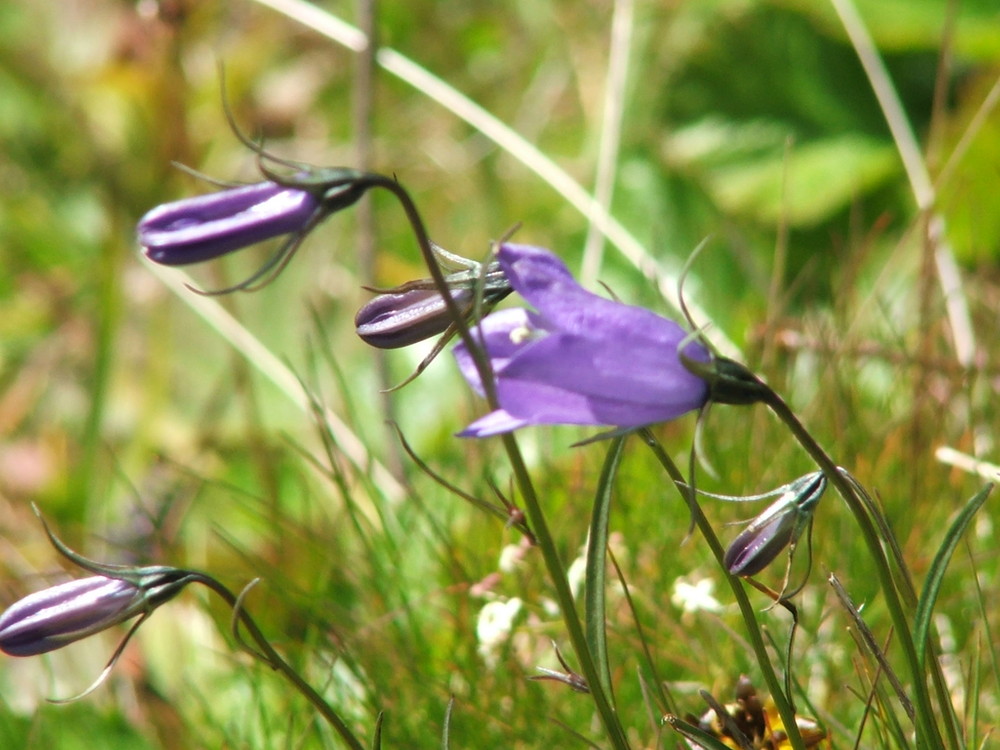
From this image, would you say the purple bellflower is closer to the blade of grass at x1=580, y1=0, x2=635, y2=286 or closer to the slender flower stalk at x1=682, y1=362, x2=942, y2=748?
the slender flower stalk at x1=682, y1=362, x2=942, y2=748

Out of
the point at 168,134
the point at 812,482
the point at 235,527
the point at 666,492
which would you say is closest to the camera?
the point at 812,482

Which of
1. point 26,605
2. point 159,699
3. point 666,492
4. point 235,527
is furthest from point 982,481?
point 235,527

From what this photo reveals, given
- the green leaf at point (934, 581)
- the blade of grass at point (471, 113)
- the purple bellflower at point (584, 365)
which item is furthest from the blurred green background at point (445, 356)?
the purple bellflower at point (584, 365)

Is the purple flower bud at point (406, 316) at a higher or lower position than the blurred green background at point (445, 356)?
higher

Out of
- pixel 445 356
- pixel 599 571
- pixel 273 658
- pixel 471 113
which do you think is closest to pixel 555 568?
pixel 599 571

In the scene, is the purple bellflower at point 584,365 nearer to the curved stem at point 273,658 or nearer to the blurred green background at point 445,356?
the curved stem at point 273,658

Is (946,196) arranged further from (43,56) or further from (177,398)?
(43,56)
